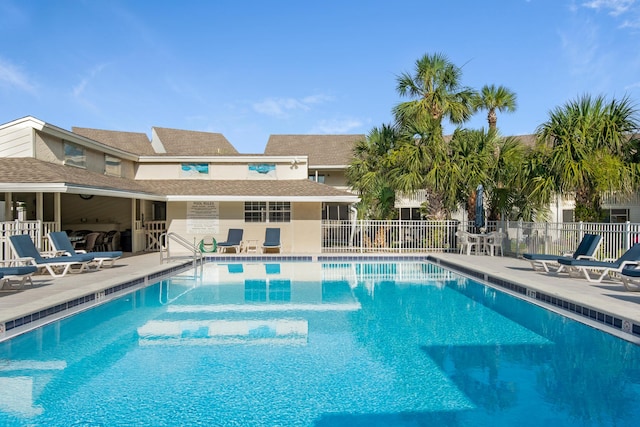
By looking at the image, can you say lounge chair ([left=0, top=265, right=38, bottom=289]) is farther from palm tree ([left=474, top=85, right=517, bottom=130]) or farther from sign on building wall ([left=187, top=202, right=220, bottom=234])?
palm tree ([left=474, top=85, right=517, bottom=130])

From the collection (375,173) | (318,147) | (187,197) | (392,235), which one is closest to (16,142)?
(187,197)

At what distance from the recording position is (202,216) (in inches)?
775

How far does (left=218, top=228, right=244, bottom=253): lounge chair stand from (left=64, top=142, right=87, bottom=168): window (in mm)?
5841

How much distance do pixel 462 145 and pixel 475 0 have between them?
551 centimetres

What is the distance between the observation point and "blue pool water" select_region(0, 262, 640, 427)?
4.46m

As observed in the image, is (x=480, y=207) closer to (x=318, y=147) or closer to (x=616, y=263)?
(x=616, y=263)

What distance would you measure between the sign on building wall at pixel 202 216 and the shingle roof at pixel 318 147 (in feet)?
38.2

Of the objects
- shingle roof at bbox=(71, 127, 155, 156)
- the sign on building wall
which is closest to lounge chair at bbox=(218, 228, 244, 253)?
the sign on building wall

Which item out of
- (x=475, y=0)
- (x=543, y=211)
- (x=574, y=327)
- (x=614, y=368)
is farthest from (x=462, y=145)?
(x=614, y=368)

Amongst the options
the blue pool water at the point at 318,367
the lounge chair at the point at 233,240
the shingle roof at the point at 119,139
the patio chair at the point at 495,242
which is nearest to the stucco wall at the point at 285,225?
the lounge chair at the point at 233,240

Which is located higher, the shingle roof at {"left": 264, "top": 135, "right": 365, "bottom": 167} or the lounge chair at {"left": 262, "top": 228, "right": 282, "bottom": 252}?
the shingle roof at {"left": 264, "top": 135, "right": 365, "bottom": 167}

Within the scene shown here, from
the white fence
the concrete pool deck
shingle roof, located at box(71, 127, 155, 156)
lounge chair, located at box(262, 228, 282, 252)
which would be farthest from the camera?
shingle roof, located at box(71, 127, 155, 156)

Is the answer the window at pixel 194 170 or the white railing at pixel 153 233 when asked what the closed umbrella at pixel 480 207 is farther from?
the white railing at pixel 153 233

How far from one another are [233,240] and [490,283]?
1053cm
